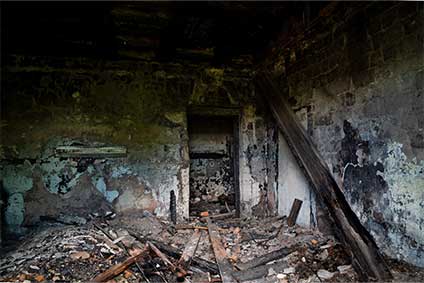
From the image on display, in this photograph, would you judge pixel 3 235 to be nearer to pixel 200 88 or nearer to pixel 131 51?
pixel 131 51

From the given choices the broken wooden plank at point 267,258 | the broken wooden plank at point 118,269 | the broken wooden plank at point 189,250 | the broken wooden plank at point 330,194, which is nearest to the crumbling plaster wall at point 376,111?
the broken wooden plank at point 330,194

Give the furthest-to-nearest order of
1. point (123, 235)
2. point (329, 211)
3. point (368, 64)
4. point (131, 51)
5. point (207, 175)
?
point (207, 175) → point (131, 51) → point (123, 235) → point (329, 211) → point (368, 64)

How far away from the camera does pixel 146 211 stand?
3846 millimetres

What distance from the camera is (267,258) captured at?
2.71 m

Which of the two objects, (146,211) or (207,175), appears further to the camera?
(207,175)

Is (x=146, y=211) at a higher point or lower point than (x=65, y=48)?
lower

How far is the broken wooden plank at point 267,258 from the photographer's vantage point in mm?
2607

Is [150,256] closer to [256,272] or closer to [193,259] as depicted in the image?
[193,259]

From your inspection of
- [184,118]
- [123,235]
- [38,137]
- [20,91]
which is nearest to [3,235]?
[38,137]

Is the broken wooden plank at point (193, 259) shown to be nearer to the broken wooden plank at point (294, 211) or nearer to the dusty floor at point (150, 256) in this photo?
the dusty floor at point (150, 256)

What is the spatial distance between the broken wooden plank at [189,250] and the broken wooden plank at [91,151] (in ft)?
4.84

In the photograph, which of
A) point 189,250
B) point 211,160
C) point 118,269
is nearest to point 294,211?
point 189,250

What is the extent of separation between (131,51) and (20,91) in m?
1.51

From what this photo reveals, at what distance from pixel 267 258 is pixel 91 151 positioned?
2580mm
